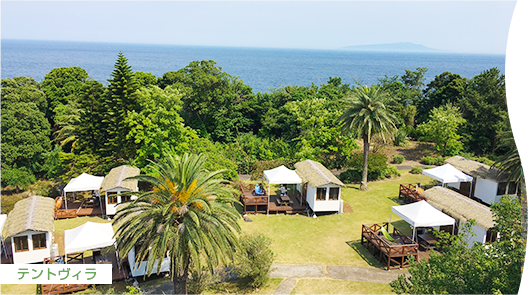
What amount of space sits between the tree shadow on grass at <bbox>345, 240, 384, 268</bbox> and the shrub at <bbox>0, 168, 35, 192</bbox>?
86.0 feet

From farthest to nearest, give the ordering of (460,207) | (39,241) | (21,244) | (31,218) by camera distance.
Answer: (460,207), (31,218), (39,241), (21,244)

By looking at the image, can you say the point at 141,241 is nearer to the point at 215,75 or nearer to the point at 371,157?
the point at 371,157

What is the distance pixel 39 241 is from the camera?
727 inches

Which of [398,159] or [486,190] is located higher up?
[486,190]

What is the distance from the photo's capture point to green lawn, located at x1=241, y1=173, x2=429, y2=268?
63.1 ft

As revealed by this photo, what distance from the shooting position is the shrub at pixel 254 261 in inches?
640

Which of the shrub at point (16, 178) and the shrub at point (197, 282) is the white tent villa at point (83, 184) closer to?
the shrub at point (16, 178)

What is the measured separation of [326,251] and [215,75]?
1103 inches

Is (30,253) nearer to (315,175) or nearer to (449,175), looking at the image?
(315,175)

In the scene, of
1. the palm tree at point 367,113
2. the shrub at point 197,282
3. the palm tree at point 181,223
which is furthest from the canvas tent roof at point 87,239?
the palm tree at point 367,113

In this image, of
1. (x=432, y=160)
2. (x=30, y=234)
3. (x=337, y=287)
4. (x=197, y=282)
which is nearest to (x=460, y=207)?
(x=337, y=287)

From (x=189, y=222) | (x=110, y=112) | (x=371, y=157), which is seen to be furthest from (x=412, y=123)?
(x=189, y=222)

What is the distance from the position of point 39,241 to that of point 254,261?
10.5m

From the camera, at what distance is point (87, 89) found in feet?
101
